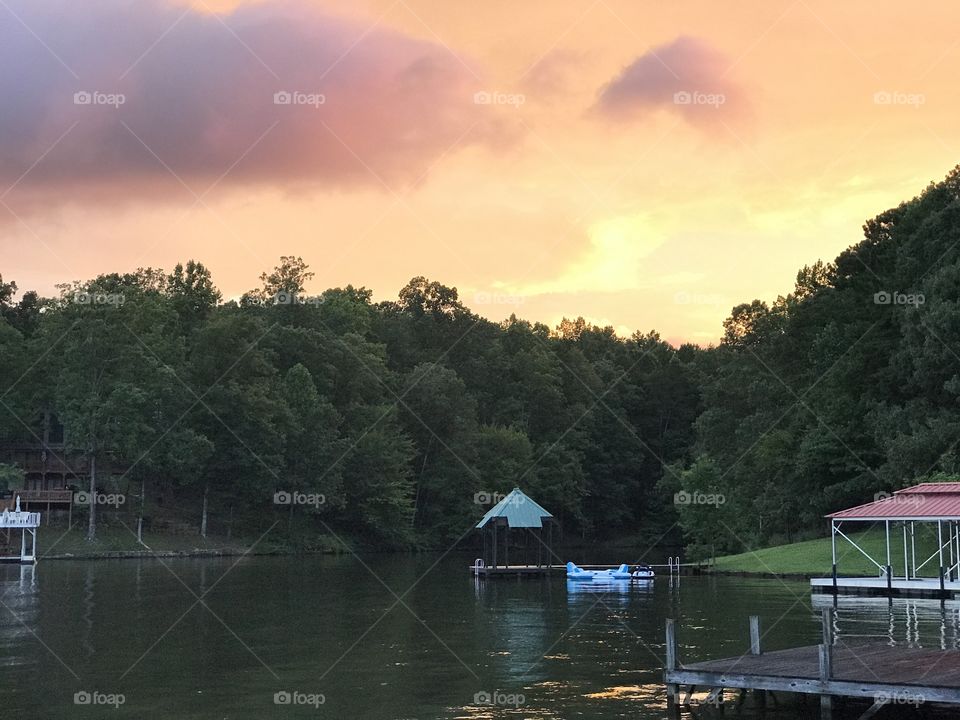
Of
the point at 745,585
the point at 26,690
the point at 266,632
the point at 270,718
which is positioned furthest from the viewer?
the point at 745,585

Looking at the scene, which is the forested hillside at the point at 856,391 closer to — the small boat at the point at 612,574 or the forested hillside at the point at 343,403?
the small boat at the point at 612,574

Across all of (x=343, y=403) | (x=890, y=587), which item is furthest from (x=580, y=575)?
(x=343, y=403)

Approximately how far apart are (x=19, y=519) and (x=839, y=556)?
173 feet

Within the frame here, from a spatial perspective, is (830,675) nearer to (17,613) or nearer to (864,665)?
(864,665)

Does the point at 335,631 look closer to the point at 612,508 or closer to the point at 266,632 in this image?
the point at 266,632

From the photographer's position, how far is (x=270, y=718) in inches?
911

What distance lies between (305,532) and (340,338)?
24460 millimetres

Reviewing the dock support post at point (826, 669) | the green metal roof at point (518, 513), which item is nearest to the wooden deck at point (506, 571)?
the green metal roof at point (518, 513)

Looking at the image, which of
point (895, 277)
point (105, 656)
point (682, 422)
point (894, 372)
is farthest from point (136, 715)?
point (682, 422)

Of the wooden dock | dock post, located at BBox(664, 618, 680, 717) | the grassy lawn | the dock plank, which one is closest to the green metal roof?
the grassy lawn

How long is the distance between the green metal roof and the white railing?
105 feet

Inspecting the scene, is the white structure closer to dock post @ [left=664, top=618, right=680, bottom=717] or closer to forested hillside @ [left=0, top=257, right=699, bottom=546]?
forested hillside @ [left=0, top=257, right=699, bottom=546]

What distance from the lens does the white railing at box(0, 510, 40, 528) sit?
7888cm

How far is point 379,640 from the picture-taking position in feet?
117
